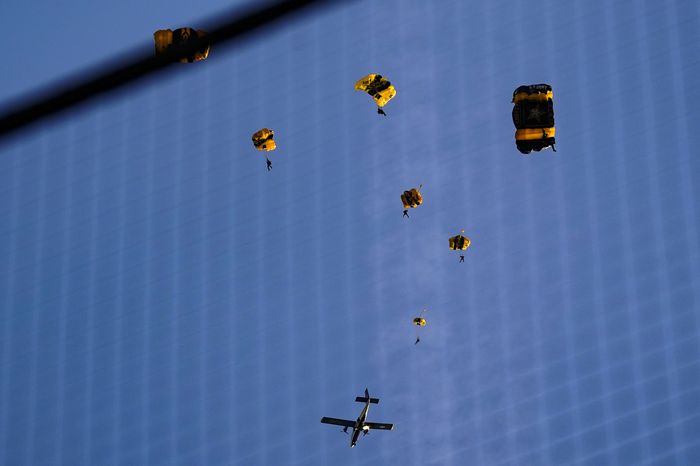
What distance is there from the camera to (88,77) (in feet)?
12.0

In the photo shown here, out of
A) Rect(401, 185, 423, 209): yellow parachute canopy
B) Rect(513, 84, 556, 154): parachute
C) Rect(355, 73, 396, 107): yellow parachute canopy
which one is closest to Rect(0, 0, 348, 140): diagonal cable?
Rect(513, 84, 556, 154): parachute

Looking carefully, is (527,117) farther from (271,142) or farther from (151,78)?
(151,78)

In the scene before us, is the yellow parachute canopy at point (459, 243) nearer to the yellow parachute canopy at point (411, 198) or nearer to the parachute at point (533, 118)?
the yellow parachute canopy at point (411, 198)

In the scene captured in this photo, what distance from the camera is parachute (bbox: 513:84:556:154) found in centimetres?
4431

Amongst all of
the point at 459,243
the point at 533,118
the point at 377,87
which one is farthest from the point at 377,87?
the point at 533,118

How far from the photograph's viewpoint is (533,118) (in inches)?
1753

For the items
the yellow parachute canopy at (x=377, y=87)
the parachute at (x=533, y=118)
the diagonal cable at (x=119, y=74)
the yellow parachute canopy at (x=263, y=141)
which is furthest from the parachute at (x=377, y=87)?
the diagonal cable at (x=119, y=74)

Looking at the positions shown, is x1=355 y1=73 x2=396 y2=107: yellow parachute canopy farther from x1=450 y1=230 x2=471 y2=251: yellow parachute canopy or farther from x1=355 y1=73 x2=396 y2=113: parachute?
x1=450 y1=230 x2=471 y2=251: yellow parachute canopy

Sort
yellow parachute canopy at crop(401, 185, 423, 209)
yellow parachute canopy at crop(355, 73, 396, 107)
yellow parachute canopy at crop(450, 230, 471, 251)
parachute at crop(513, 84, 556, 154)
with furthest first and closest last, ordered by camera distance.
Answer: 1. yellow parachute canopy at crop(450, 230, 471, 251)
2. yellow parachute canopy at crop(401, 185, 423, 209)
3. yellow parachute canopy at crop(355, 73, 396, 107)
4. parachute at crop(513, 84, 556, 154)

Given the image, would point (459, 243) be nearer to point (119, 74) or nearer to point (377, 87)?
point (377, 87)

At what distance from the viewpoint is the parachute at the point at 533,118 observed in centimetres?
4431

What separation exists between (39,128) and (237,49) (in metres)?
0.71

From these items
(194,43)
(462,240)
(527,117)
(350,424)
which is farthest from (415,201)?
(194,43)

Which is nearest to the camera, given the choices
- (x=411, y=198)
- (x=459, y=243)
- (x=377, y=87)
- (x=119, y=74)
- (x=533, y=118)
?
(x=119, y=74)
